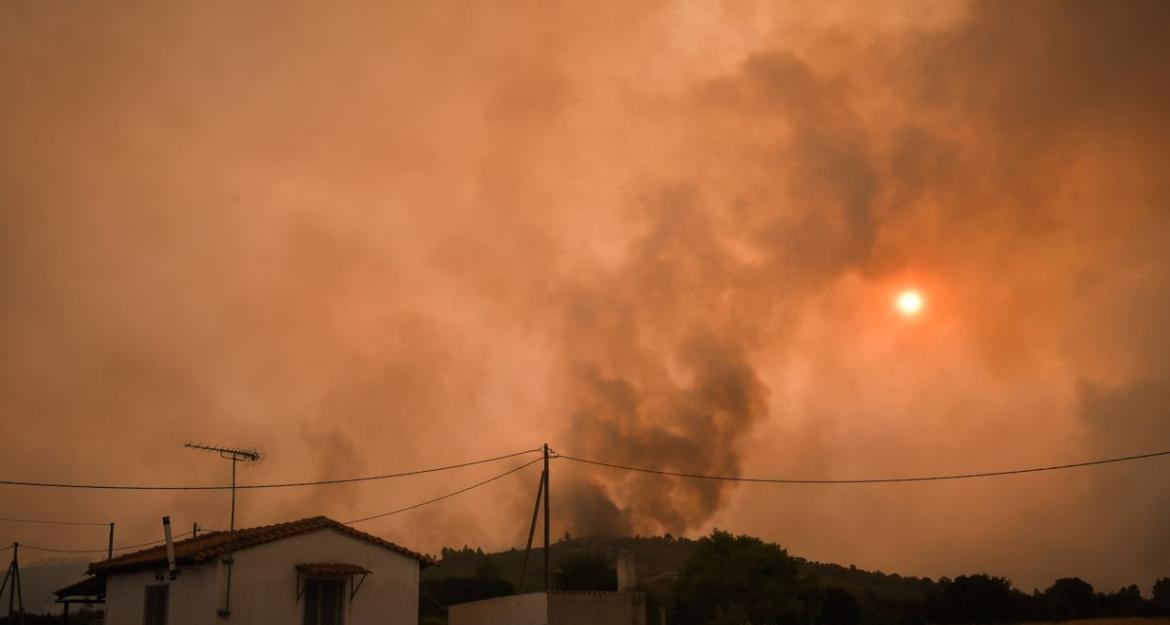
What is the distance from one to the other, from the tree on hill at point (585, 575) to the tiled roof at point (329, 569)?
34802 millimetres

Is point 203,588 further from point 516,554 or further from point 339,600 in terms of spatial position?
point 516,554

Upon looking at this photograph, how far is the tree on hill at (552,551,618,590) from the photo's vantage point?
2359 inches

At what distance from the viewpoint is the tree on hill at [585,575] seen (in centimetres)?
5991

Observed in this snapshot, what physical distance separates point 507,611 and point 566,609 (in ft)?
10.4

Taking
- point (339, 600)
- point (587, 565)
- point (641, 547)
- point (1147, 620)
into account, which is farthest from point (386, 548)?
point (641, 547)

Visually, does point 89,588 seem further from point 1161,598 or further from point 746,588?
point 1161,598

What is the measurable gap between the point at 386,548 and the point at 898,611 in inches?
1631

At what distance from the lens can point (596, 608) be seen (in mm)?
30844

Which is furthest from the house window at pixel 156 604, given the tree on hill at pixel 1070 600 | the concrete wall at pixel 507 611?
the tree on hill at pixel 1070 600

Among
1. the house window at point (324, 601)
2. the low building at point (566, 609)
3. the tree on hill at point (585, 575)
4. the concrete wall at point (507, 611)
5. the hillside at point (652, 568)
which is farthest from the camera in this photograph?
the hillside at point (652, 568)

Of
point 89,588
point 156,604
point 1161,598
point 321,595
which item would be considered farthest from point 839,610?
point 89,588

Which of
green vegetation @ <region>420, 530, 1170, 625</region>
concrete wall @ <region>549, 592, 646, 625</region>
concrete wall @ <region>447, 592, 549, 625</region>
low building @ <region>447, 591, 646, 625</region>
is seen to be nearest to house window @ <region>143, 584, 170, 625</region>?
concrete wall @ <region>447, 592, 549, 625</region>

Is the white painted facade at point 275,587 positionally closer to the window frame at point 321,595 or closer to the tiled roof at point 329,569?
the window frame at point 321,595

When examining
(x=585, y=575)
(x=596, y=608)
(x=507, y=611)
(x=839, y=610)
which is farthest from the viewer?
(x=585, y=575)
